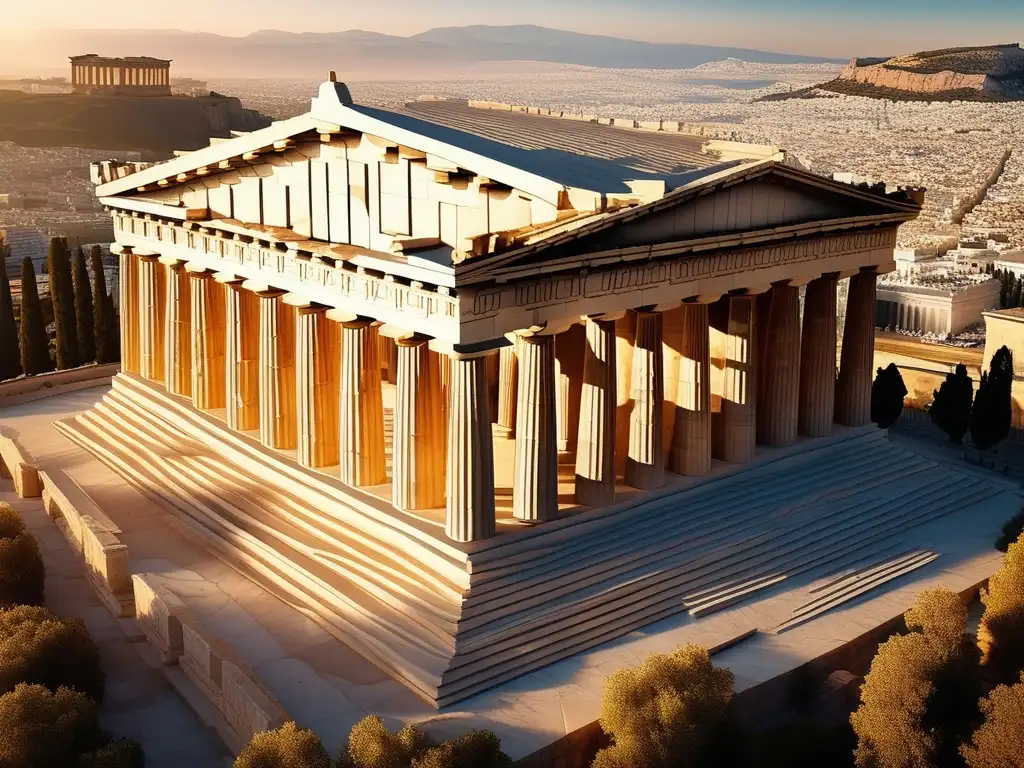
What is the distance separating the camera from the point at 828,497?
29.5 metres

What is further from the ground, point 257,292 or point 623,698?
point 257,292

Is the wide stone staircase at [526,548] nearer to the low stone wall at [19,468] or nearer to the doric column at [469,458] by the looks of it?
the doric column at [469,458]

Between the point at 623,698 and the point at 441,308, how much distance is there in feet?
26.7

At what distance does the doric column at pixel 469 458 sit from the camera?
22.7m

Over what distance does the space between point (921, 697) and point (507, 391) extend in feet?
48.2

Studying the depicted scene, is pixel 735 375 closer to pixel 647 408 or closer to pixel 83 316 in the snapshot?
pixel 647 408

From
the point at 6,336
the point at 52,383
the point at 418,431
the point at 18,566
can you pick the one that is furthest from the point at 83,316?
the point at 418,431

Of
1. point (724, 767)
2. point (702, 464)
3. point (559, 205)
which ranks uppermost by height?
point (559, 205)

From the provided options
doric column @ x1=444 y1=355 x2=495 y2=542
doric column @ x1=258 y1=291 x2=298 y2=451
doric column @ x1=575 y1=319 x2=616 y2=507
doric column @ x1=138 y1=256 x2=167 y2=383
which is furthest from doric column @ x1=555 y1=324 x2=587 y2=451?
doric column @ x1=138 y1=256 x2=167 y2=383

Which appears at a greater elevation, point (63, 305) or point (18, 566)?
point (63, 305)

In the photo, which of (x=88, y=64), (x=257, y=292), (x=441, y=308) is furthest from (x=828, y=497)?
(x=88, y=64)

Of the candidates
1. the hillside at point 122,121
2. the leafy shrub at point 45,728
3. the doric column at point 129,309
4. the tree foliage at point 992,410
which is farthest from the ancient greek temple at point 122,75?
the leafy shrub at point 45,728

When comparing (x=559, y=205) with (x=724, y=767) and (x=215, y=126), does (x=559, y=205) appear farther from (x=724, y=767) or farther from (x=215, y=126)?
(x=215, y=126)

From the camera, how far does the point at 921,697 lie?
779 inches
